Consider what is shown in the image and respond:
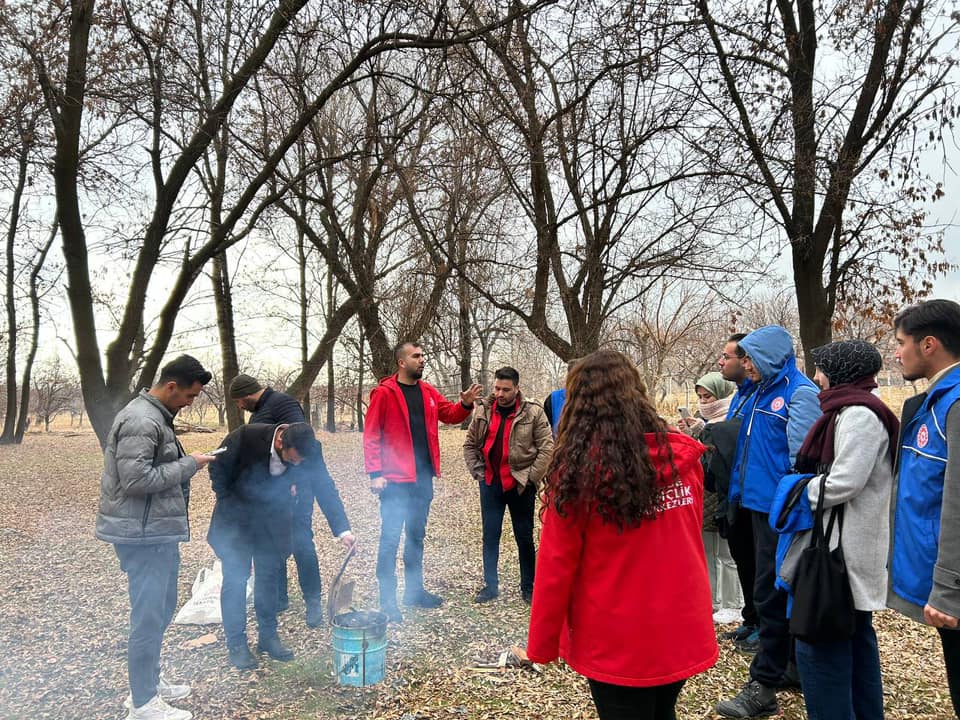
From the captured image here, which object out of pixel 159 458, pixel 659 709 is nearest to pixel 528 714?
pixel 659 709

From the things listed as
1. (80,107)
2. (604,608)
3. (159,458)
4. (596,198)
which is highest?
(80,107)

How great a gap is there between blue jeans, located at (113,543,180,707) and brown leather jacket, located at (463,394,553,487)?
2298 mm

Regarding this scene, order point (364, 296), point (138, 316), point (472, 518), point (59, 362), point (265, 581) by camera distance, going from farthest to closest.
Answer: point (59, 362) < point (364, 296) < point (472, 518) < point (138, 316) < point (265, 581)

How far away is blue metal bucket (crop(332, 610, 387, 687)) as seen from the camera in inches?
143

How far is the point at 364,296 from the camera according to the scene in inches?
404

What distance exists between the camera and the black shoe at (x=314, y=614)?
4.56 meters

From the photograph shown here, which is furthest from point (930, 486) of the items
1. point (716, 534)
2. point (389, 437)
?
point (389, 437)

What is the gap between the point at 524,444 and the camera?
5.00 m

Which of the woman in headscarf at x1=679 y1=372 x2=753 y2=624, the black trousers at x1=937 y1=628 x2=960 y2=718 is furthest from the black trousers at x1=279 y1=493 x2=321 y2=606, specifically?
the black trousers at x1=937 y1=628 x2=960 y2=718

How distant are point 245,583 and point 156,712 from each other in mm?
860

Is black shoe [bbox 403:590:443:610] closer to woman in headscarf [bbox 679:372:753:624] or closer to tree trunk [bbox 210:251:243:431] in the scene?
woman in headscarf [bbox 679:372:753:624]

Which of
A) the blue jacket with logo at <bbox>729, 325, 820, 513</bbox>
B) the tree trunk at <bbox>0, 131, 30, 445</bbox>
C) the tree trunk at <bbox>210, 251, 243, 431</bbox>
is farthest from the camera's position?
the tree trunk at <bbox>210, 251, 243, 431</bbox>

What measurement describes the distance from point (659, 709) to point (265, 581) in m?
2.62

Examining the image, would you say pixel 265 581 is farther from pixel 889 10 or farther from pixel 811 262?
pixel 889 10
